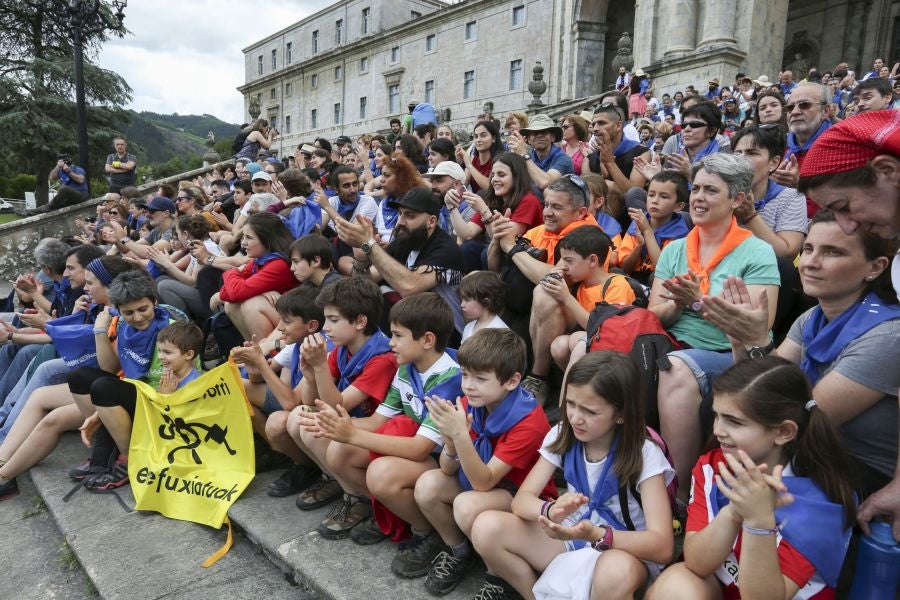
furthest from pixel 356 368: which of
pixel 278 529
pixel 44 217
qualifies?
pixel 44 217

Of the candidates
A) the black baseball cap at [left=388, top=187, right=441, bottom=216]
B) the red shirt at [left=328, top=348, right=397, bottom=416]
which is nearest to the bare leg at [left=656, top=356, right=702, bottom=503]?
the red shirt at [left=328, top=348, right=397, bottom=416]

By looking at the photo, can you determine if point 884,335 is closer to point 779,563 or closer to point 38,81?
point 779,563

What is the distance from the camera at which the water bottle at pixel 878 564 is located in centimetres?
171

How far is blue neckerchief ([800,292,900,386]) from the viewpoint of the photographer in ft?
6.49

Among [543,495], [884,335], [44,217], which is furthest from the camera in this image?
[44,217]

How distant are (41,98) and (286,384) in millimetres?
31238

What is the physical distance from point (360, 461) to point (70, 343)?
304 cm

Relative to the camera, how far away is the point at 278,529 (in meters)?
3.20

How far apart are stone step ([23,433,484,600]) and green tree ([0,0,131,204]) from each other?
29141 mm

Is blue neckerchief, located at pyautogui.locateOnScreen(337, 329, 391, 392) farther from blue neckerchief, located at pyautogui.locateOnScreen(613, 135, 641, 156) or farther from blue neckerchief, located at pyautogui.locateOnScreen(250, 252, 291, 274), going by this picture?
blue neckerchief, located at pyautogui.locateOnScreen(613, 135, 641, 156)

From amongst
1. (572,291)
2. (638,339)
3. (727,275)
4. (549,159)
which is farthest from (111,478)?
(549,159)

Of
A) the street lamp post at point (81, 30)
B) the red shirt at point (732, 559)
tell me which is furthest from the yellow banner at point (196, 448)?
the street lamp post at point (81, 30)

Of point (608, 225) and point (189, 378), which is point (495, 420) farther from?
point (189, 378)

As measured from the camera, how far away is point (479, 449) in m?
2.66
